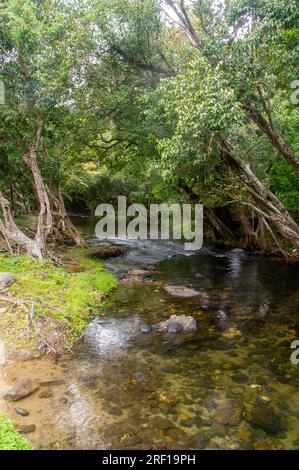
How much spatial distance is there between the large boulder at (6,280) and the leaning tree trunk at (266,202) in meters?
9.46

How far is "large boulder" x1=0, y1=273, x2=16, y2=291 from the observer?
42.4 feet

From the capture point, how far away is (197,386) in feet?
28.8

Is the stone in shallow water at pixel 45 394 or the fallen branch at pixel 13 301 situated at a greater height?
the fallen branch at pixel 13 301

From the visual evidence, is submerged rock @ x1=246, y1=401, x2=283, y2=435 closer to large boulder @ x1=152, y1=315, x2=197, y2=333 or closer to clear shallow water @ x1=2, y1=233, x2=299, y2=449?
clear shallow water @ x1=2, y1=233, x2=299, y2=449

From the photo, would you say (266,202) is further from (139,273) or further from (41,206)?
(41,206)

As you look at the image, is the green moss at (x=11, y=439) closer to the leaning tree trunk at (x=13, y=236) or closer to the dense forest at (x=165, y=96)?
the dense forest at (x=165, y=96)

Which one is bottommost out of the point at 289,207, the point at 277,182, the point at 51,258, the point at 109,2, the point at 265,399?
the point at 265,399

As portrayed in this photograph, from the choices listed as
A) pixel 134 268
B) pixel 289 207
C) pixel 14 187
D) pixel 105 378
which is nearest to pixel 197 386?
pixel 105 378

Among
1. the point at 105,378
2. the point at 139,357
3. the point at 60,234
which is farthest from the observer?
the point at 60,234

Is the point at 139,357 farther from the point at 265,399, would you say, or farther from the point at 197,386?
the point at 265,399

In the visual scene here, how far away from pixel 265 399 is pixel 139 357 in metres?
3.43

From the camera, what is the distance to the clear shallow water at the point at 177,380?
277 inches

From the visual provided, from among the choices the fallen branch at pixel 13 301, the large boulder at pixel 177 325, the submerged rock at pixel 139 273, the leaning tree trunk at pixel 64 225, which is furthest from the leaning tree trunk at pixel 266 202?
the leaning tree trunk at pixel 64 225

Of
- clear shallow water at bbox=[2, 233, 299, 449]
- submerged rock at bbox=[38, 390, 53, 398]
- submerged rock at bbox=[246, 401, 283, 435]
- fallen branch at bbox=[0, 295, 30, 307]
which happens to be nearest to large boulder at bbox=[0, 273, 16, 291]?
fallen branch at bbox=[0, 295, 30, 307]
